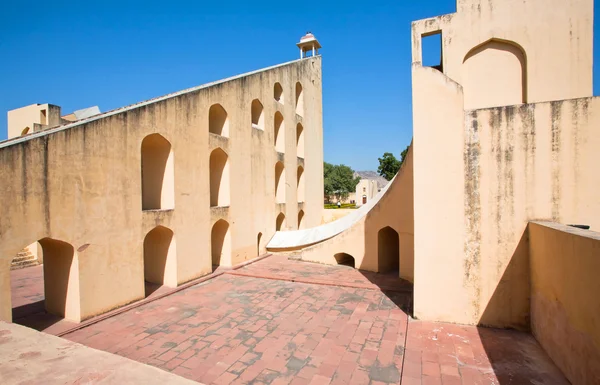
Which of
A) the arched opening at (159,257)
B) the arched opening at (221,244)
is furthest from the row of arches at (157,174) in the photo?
the arched opening at (221,244)

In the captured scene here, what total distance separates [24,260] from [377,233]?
42.7 feet

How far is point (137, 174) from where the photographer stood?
307 inches

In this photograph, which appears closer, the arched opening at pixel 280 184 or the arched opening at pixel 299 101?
the arched opening at pixel 280 184

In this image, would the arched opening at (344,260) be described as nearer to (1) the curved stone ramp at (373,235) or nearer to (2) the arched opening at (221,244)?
(1) the curved stone ramp at (373,235)

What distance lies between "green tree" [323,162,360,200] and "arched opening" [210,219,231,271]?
130ft

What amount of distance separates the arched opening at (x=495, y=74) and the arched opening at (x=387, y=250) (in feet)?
16.1

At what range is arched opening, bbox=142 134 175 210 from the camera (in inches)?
356

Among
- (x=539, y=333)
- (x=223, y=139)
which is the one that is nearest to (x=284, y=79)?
(x=223, y=139)

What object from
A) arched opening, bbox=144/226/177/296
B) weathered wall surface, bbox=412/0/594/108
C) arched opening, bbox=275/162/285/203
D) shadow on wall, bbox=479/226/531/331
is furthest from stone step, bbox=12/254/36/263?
shadow on wall, bbox=479/226/531/331

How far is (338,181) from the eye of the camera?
5200 cm

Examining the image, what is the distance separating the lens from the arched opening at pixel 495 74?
23.4 ft

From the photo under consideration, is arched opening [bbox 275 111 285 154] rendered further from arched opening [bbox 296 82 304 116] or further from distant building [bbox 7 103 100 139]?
distant building [bbox 7 103 100 139]

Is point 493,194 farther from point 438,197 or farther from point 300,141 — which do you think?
point 300,141

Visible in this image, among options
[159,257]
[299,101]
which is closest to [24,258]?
[159,257]
